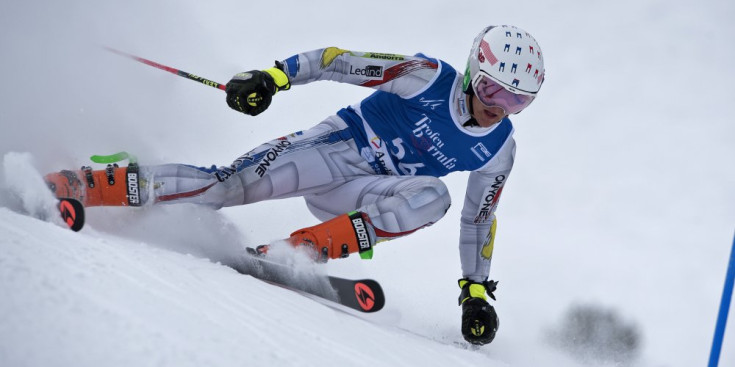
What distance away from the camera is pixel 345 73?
11.7 feet

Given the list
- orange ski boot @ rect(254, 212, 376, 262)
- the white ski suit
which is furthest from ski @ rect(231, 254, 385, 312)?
the white ski suit

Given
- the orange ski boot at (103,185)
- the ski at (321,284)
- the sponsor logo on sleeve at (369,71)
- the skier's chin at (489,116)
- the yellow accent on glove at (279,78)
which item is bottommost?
the ski at (321,284)

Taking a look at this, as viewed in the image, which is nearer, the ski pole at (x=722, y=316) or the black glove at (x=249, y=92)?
the ski pole at (x=722, y=316)

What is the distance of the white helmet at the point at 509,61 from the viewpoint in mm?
3422

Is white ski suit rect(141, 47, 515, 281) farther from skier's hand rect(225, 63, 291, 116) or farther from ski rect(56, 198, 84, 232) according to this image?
ski rect(56, 198, 84, 232)

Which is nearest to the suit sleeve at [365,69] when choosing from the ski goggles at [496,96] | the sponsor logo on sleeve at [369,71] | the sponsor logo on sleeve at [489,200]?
the sponsor logo on sleeve at [369,71]

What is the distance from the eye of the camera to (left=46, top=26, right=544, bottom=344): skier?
325 centimetres

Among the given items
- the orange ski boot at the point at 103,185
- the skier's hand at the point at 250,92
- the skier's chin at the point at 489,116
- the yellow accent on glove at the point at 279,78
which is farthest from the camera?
the skier's chin at the point at 489,116

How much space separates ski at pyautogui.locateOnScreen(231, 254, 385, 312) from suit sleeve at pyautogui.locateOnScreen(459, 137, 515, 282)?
42.5 inches

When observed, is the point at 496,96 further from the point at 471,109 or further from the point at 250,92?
the point at 250,92

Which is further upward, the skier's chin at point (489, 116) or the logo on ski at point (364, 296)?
the skier's chin at point (489, 116)

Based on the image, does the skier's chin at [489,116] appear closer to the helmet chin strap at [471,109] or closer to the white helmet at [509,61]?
the helmet chin strap at [471,109]

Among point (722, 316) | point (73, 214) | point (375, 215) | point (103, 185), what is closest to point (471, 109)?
point (375, 215)

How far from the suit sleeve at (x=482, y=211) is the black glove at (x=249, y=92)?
1275mm
